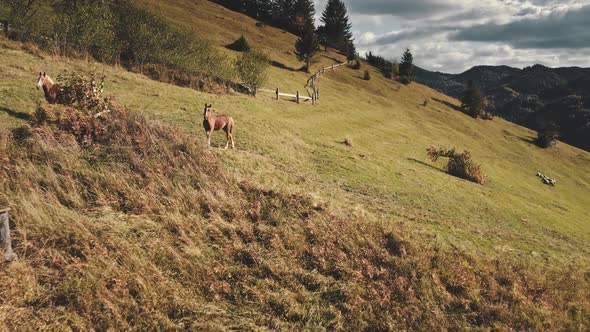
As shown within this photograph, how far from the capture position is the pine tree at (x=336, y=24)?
108 metres

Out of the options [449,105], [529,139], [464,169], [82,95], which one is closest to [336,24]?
[449,105]

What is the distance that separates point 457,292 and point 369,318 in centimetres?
283

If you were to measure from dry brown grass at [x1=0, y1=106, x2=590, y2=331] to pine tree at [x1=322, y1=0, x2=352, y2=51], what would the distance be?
10512 centimetres

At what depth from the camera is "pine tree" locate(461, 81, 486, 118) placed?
80.8m

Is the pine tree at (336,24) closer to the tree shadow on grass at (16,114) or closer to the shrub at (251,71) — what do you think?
the shrub at (251,71)

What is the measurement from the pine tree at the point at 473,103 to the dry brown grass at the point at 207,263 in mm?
77931

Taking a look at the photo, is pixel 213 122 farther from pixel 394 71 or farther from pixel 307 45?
pixel 394 71

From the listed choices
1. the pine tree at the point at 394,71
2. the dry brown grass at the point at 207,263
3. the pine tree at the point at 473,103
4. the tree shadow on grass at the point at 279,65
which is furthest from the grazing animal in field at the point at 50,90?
the pine tree at the point at 394,71

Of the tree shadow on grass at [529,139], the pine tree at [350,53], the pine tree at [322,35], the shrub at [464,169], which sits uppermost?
the pine tree at [322,35]

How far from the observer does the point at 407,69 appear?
303 ft

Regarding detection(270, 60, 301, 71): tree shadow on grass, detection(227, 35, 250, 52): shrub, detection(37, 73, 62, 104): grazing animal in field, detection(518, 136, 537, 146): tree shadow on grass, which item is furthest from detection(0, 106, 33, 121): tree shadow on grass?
detection(518, 136, 537, 146): tree shadow on grass

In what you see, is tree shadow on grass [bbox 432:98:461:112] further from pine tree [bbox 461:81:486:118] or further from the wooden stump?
the wooden stump

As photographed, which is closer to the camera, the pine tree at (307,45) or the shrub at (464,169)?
the shrub at (464,169)

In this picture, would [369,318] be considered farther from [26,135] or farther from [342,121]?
[342,121]
